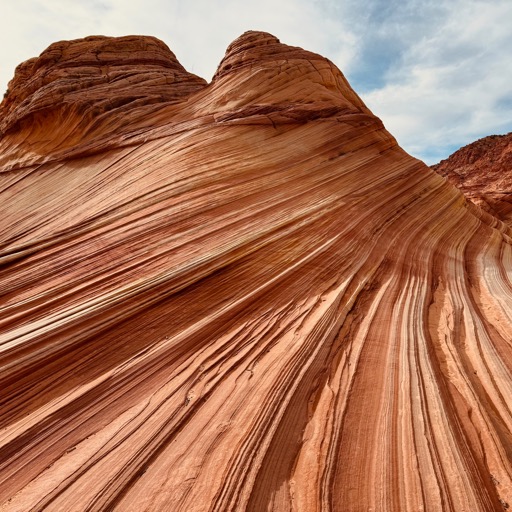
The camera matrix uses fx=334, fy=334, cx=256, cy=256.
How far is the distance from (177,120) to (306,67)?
3832mm

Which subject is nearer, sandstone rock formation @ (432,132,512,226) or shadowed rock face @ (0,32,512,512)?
shadowed rock face @ (0,32,512,512)

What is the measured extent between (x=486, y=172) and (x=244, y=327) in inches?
1357

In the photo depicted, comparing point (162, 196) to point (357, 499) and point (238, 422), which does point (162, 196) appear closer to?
point (238, 422)

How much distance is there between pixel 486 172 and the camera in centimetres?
2970

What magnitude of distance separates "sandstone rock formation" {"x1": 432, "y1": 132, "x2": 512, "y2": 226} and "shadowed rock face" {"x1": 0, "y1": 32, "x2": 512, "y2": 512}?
15.7 metres

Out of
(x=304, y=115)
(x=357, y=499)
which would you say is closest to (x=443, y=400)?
(x=357, y=499)

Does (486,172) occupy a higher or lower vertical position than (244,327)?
higher

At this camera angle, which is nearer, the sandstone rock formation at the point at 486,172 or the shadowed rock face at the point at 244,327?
the shadowed rock face at the point at 244,327

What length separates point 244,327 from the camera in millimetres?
3311

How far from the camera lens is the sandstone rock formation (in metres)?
20.0

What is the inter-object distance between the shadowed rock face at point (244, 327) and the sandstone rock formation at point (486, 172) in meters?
15.7

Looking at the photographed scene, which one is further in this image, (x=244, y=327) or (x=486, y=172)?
(x=486, y=172)

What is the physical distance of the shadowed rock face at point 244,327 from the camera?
1960 mm

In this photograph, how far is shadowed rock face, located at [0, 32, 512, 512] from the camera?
196 cm
